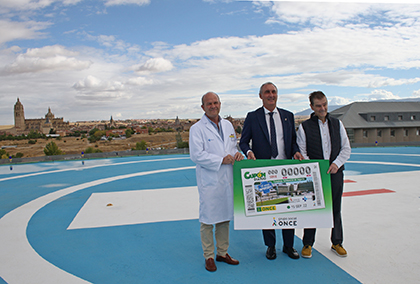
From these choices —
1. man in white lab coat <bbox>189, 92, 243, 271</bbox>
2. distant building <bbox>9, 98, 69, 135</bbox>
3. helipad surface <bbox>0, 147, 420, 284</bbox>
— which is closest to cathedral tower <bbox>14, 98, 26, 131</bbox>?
distant building <bbox>9, 98, 69, 135</bbox>

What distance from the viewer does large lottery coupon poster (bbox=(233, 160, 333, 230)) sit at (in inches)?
129

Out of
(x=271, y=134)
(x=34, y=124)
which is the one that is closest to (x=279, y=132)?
(x=271, y=134)

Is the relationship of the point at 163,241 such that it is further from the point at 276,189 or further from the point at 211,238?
the point at 276,189

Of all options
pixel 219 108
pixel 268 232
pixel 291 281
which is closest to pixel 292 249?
pixel 268 232

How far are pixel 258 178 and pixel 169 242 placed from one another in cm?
191

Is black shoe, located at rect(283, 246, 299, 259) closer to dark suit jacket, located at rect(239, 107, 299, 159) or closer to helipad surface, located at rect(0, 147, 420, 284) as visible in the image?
helipad surface, located at rect(0, 147, 420, 284)

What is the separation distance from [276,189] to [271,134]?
0.72 meters

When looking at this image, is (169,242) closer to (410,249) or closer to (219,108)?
(219,108)

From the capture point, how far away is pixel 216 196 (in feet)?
10.9

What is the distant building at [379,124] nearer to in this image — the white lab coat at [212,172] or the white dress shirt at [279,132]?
the white dress shirt at [279,132]

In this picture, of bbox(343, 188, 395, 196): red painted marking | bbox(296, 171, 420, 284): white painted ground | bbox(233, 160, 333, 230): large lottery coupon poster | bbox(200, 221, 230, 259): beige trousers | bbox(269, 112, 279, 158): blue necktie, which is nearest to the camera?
bbox(296, 171, 420, 284): white painted ground

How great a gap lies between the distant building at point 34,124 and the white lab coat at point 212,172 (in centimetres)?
4349

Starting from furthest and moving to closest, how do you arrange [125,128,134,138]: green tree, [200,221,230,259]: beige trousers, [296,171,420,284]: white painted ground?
[125,128,134,138]: green tree
[200,221,230,259]: beige trousers
[296,171,420,284]: white painted ground

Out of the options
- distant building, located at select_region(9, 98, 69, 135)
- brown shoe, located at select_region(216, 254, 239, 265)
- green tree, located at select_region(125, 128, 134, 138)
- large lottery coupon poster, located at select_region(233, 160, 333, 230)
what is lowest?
brown shoe, located at select_region(216, 254, 239, 265)
